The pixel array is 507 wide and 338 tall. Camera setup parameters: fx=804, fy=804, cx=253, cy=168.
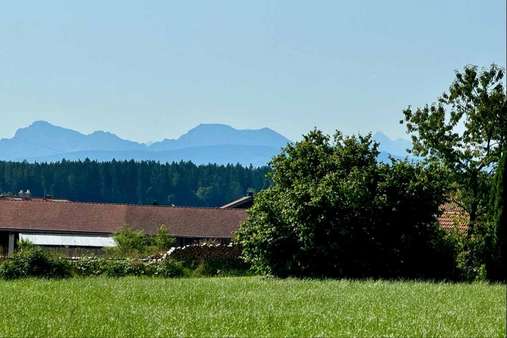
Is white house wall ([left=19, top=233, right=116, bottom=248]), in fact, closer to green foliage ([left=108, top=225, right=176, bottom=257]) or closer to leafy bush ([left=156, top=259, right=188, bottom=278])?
green foliage ([left=108, top=225, right=176, bottom=257])

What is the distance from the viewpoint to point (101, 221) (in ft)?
214

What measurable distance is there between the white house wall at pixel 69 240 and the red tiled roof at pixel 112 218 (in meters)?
2.06

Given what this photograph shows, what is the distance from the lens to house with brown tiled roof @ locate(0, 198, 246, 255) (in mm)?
61406

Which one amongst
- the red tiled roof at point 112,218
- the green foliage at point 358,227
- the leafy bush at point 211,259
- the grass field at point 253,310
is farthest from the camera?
the red tiled roof at point 112,218

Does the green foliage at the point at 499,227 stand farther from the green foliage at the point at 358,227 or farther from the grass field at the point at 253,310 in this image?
the grass field at the point at 253,310

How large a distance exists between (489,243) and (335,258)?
5.13m

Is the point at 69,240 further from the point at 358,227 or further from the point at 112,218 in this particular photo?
the point at 358,227

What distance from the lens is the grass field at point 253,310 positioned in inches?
482

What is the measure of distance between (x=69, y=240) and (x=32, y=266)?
30.4 meters

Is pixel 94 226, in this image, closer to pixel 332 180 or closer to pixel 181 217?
pixel 181 217

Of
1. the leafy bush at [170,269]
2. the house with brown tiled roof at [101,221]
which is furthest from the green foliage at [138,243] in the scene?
the house with brown tiled roof at [101,221]

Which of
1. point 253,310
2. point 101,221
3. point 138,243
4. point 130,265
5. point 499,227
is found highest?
point 499,227

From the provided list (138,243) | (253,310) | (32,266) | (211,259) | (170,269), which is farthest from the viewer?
(138,243)

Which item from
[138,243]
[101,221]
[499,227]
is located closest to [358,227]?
[499,227]
